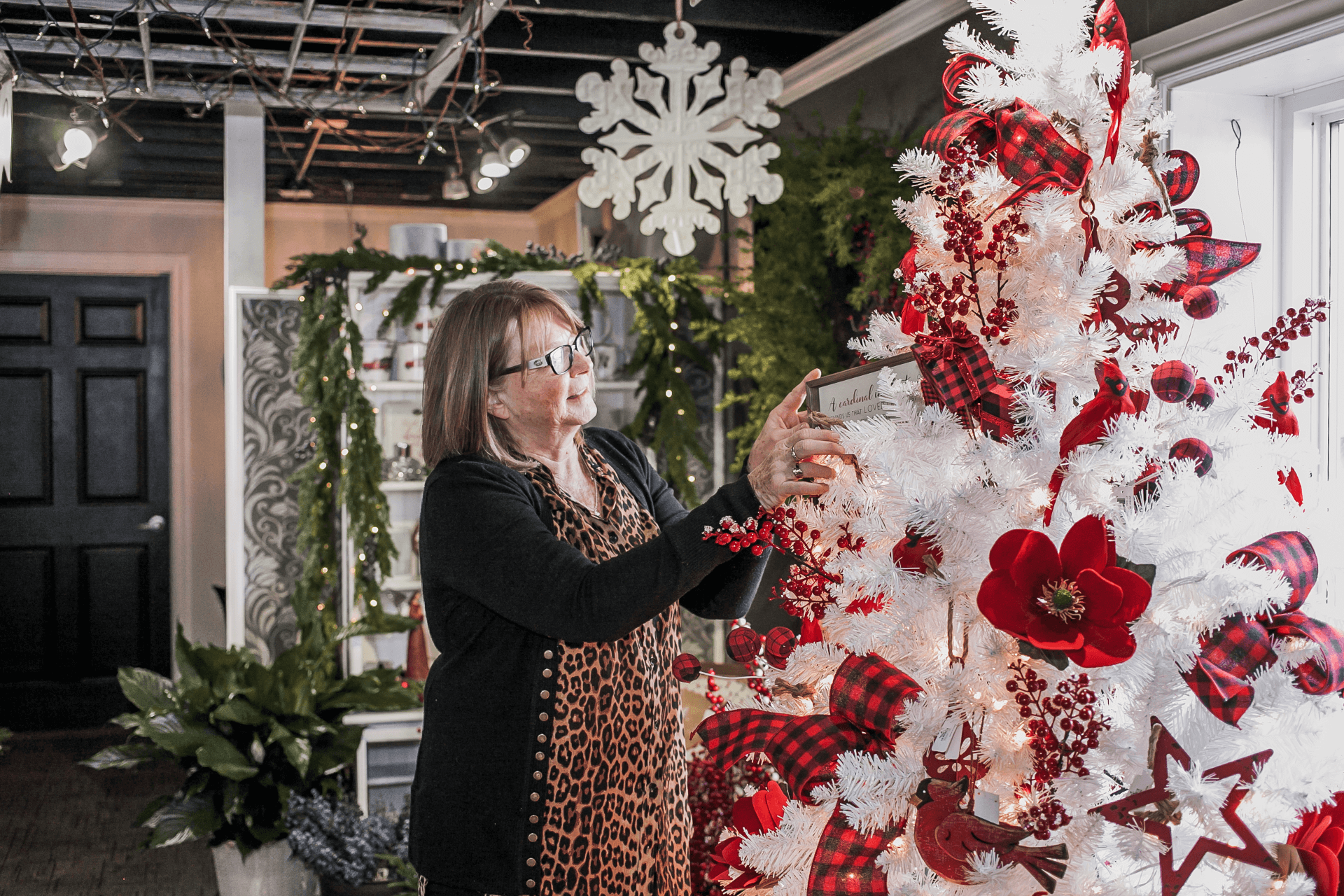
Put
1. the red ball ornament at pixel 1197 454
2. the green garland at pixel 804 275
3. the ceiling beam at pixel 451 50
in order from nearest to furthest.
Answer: the red ball ornament at pixel 1197 454, the green garland at pixel 804 275, the ceiling beam at pixel 451 50

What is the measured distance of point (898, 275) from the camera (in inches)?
51.1

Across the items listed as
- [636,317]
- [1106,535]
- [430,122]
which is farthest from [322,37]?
[1106,535]

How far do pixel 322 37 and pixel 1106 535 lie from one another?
3.75 m

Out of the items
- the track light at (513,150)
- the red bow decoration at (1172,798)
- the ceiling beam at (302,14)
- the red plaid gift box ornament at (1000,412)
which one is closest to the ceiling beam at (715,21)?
the ceiling beam at (302,14)

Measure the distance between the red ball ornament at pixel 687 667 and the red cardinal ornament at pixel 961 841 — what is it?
34 cm

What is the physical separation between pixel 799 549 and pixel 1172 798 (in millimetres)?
417

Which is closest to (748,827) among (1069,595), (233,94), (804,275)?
(1069,595)

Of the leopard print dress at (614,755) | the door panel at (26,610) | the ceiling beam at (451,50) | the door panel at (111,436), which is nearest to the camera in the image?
the leopard print dress at (614,755)

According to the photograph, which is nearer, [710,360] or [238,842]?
[238,842]

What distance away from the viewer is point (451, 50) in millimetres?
3695

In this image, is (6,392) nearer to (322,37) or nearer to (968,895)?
(322,37)

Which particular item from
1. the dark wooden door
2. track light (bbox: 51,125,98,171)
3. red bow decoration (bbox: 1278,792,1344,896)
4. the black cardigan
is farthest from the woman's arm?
the dark wooden door

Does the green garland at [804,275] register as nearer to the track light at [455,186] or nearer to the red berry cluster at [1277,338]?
the red berry cluster at [1277,338]

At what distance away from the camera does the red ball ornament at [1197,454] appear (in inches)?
42.4
